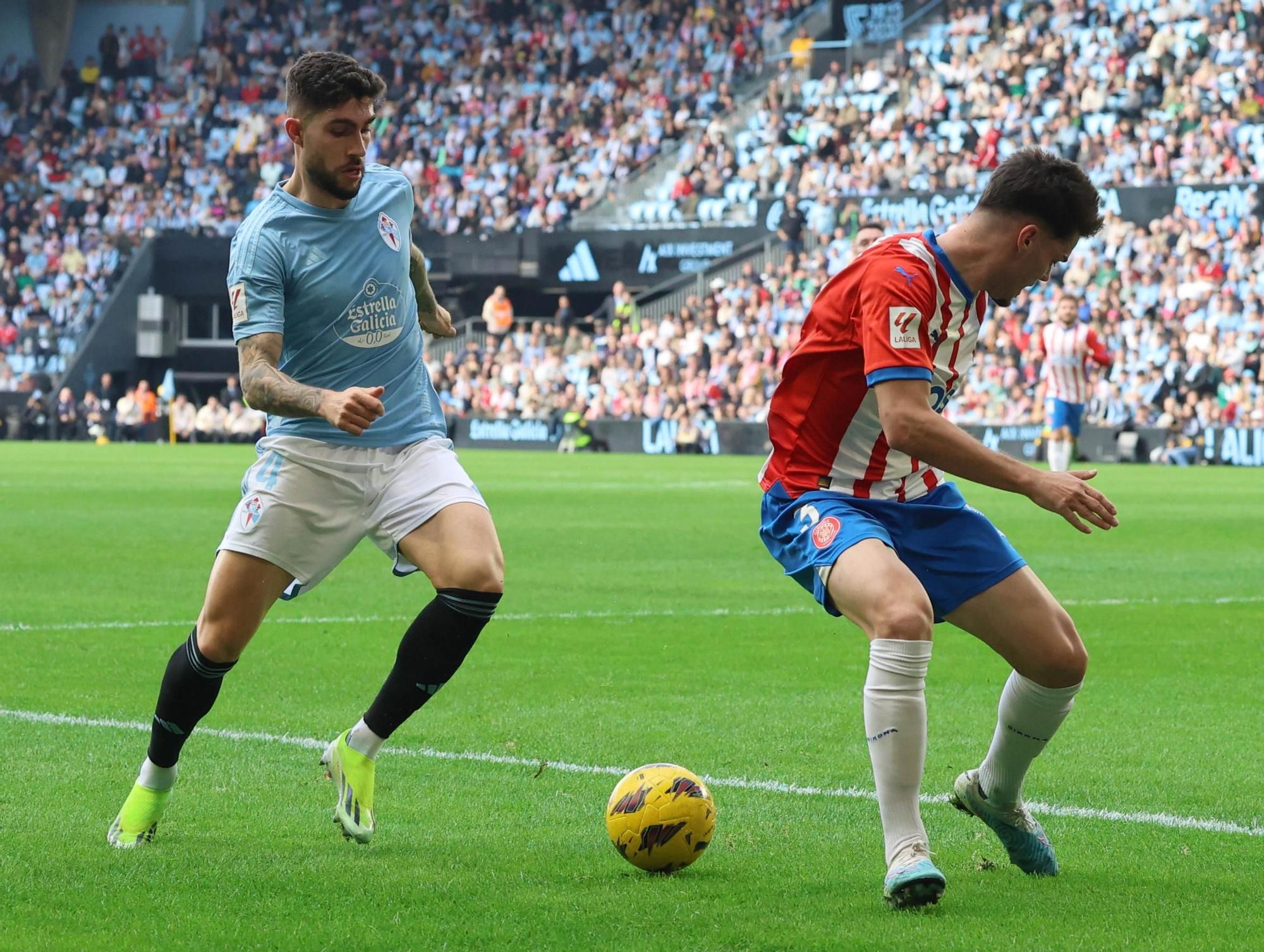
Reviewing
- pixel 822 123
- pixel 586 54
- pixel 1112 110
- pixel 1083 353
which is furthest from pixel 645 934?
pixel 586 54

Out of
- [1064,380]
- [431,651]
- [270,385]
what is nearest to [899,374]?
[431,651]

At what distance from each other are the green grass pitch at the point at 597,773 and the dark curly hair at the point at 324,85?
6.76 feet

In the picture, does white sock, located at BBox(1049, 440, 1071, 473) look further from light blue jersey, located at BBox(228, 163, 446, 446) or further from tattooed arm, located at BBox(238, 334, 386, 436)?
tattooed arm, located at BBox(238, 334, 386, 436)

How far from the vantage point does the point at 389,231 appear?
552 cm

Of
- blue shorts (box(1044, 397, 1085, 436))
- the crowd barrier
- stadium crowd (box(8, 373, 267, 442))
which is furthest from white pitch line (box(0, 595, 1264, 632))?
stadium crowd (box(8, 373, 267, 442))

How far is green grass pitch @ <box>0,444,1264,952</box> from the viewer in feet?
13.7

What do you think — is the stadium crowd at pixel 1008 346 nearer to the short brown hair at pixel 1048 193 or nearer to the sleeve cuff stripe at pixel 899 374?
the short brown hair at pixel 1048 193

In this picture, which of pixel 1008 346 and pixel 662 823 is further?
pixel 1008 346

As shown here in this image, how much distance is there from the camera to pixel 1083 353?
2238cm

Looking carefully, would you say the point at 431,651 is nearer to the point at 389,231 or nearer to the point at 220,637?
the point at 220,637

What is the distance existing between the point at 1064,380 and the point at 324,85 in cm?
1834

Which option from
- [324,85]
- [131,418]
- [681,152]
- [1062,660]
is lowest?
[131,418]

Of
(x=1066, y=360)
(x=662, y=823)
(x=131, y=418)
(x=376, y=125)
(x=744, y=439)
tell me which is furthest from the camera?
(x=376, y=125)

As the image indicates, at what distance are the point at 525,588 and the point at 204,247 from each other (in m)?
34.5
